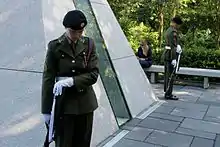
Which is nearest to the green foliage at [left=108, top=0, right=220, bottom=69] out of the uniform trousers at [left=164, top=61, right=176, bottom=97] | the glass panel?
the uniform trousers at [left=164, top=61, right=176, bottom=97]

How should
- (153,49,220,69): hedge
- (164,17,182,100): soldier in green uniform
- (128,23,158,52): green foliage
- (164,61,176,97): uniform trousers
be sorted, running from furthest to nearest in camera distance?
(128,23,158,52): green foliage
(153,49,220,69): hedge
(164,61,176,97): uniform trousers
(164,17,182,100): soldier in green uniform

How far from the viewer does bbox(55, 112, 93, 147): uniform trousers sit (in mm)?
2656

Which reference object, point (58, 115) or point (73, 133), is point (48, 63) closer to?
point (58, 115)

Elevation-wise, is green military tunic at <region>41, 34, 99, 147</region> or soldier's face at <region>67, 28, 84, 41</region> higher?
soldier's face at <region>67, 28, 84, 41</region>

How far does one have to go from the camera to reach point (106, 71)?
5273mm

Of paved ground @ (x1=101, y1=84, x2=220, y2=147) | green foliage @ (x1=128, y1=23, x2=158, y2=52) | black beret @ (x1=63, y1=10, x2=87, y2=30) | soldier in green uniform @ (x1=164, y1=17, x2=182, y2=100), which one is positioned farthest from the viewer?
green foliage @ (x1=128, y1=23, x2=158, y2=52)

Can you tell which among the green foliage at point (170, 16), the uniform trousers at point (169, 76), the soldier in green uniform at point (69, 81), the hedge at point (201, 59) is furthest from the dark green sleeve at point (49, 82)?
the green foliage at point (170, 16)

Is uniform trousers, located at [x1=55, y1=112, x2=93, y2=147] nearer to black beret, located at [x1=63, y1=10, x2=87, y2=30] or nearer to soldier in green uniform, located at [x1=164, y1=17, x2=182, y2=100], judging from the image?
black beret, located at [x1=63, y1=10, x2=87, y2=30]

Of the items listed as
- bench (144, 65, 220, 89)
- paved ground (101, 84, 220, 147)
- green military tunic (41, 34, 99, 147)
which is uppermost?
green military tunic (41, 34, 99, 147)

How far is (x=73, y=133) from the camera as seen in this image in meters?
2.72

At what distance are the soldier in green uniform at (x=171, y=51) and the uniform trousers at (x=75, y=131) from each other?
458 cm

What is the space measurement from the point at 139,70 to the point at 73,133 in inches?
165

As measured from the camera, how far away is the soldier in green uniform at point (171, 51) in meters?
6.86

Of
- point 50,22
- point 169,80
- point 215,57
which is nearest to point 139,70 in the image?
point 169,80
